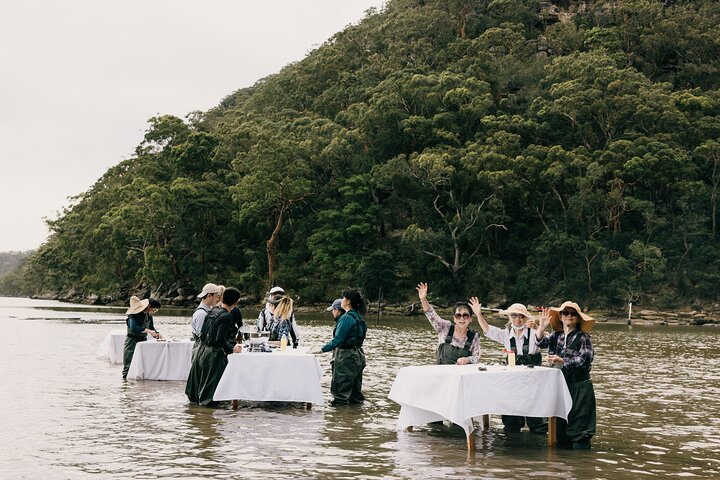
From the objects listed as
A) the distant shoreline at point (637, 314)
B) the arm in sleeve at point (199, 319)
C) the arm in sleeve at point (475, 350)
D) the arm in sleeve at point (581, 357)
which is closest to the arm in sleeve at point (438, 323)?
the arm in sleeve at point (475, 350)

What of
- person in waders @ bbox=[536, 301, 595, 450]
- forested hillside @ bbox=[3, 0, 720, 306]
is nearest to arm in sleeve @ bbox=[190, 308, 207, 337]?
person in waders @ bbox=[536, 301, 595, 450]

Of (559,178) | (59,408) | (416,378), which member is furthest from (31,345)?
(559,178)

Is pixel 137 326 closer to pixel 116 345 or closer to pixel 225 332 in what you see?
pixel 116 345

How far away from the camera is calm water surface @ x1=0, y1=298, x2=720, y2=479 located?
8766 millimetres

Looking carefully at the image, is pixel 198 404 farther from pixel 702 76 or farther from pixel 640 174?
pixel 702 76

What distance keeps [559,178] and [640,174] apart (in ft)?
19.8

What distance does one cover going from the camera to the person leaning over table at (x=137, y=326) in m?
16.7

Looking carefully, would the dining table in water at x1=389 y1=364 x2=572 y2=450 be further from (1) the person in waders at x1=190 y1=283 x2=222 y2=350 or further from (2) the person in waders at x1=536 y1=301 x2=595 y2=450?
(1) the person in waders at x1=190 y1=283 x2=222 y2=350

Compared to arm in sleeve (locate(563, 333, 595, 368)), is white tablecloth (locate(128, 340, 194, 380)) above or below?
below

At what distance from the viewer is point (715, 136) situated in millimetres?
65375

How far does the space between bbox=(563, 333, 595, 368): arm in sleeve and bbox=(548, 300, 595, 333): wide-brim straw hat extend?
0.16 metres

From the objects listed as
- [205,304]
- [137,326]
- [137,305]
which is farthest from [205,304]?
[137,326]

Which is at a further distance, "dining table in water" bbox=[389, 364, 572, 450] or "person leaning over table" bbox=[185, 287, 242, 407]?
"person leaning over table" bbox=[185, 287, 242, 407]

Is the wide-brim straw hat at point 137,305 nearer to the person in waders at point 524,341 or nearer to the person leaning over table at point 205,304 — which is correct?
the person leaning over table at point 205,304
